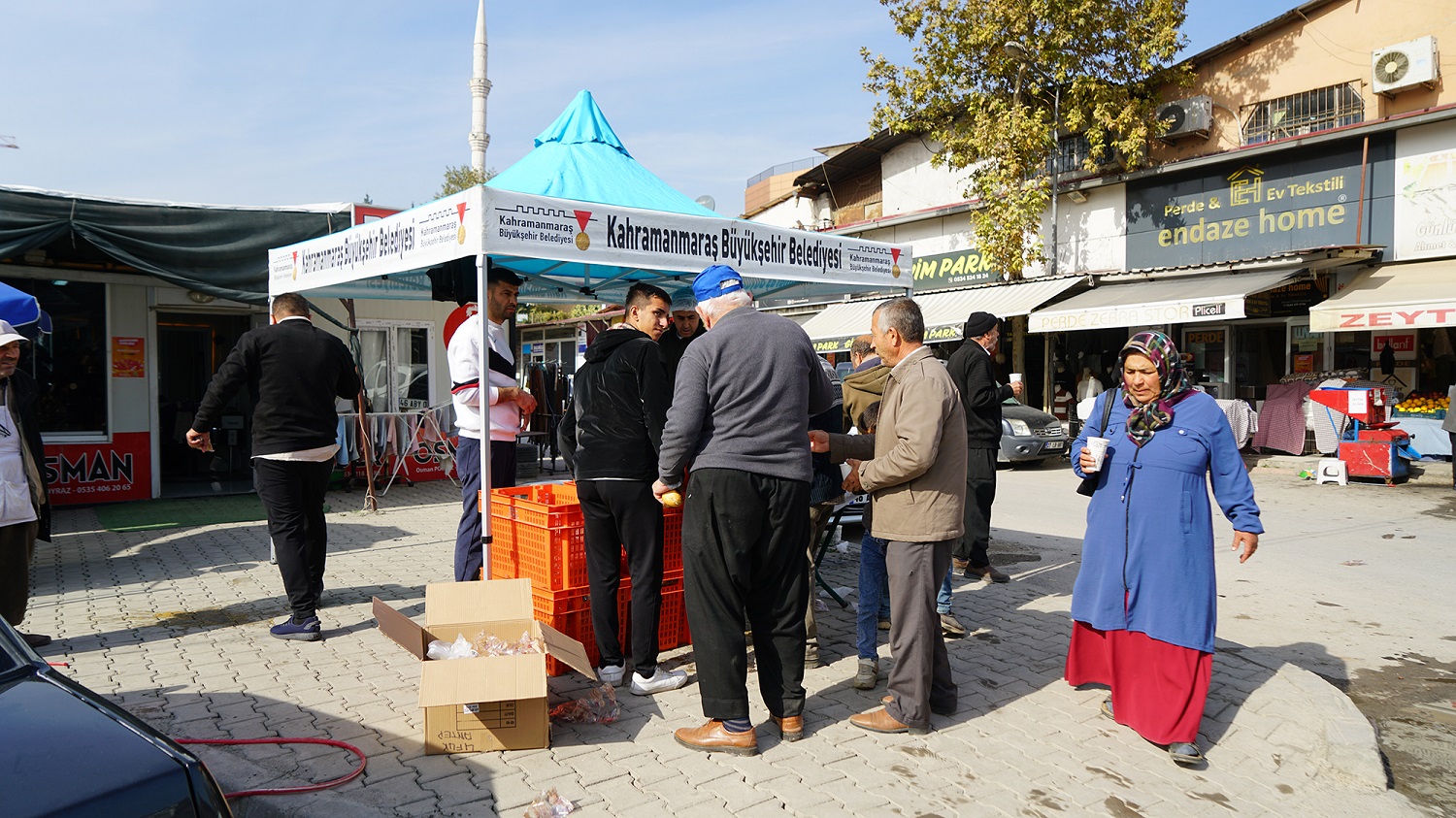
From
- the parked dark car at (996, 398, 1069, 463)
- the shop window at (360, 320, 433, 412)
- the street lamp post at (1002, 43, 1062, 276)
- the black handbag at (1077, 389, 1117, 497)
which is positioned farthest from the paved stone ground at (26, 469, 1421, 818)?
the street lamp post at (1002, 43, 1062, 276)

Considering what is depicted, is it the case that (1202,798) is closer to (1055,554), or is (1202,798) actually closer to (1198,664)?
(1198,664)

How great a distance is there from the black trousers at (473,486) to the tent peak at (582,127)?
3.37 metres

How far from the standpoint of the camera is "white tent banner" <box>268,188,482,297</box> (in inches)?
203

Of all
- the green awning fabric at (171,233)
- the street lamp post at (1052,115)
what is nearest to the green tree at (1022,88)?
the street lamp post at (1052,115)

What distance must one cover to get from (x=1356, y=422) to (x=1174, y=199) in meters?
6.25

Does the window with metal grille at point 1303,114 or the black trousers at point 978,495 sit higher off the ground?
the window with metal grille at point 1303,114

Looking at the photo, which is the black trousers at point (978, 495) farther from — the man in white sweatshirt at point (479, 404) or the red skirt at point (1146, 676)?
the man in white sweatshirt at point (479, 404)

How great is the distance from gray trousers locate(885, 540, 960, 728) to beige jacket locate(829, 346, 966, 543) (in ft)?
0.27

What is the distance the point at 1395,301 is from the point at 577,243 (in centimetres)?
1338

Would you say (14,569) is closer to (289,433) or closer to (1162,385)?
(289,433)

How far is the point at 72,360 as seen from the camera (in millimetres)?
10953

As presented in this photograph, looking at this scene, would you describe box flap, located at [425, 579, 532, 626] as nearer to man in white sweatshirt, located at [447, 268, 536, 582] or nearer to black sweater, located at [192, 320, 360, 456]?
man in white sweatshirt, located at [447, 268, 536, 582]

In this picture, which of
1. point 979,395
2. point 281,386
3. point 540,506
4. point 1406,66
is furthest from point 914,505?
point 1406,66

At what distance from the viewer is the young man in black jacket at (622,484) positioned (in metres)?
4.32
